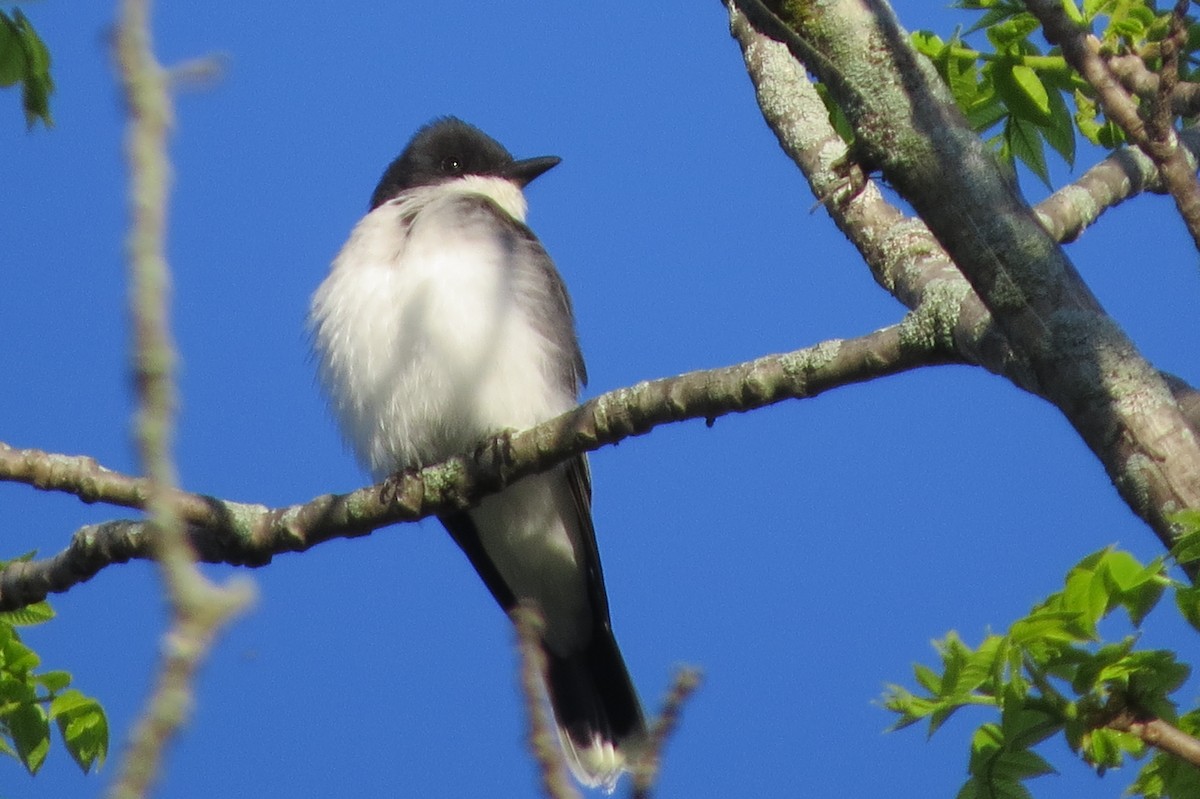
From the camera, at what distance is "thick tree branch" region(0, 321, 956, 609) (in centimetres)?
352

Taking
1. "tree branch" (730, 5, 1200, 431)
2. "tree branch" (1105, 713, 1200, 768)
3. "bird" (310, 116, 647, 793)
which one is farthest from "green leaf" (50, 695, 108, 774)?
"tree branch" (1105, 713, 1200, 768)

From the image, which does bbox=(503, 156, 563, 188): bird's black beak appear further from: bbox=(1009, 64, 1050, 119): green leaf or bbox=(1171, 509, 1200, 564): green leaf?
bbox=(1171, 509, 1200, 564): green leaf

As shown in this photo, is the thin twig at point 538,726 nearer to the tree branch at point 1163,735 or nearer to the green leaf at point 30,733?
the tree branch at point 1163,735

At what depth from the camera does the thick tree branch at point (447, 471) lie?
11.5 ft

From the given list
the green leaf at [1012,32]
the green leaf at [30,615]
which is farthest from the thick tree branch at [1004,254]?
the green leaf at [30,615]

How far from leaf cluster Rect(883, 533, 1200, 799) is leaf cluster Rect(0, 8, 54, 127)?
234 centimetres

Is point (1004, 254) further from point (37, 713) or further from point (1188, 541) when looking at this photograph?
point (37, 713)

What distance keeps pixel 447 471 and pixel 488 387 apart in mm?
882

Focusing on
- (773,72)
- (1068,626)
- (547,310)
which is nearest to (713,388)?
(1068,626)

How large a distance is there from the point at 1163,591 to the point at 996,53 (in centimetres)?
194

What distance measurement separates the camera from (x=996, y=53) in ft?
12.9

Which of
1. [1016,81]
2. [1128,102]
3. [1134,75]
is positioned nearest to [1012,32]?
[1016,81]

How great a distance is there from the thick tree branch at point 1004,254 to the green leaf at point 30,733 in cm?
234

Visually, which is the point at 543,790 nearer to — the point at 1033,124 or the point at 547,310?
the point at 1033,124
